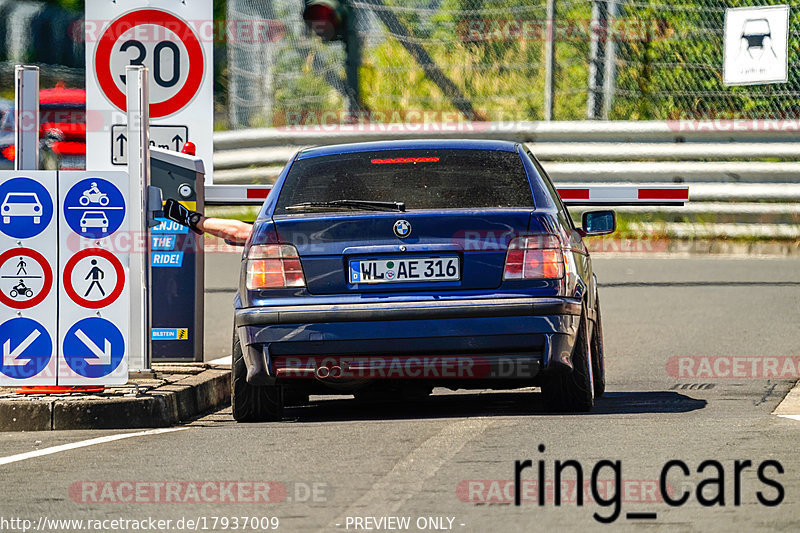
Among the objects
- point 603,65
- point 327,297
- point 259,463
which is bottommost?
point 259,463

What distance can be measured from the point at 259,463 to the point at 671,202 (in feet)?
15.3

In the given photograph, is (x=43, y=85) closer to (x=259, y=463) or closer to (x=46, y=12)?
(x=46, y=12)

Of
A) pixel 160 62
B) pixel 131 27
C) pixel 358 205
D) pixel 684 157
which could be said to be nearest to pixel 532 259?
pixel 358 205

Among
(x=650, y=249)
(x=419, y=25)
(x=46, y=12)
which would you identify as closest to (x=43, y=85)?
(x=46, y=12)

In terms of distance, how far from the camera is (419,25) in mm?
18281

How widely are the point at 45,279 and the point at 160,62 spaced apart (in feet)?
7.46

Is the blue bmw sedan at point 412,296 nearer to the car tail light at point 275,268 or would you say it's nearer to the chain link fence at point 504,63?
the car tail light at point 275,268

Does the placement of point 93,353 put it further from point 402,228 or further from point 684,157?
point 684,157

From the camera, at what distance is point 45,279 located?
8594mm

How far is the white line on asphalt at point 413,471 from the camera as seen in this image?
5762 mm

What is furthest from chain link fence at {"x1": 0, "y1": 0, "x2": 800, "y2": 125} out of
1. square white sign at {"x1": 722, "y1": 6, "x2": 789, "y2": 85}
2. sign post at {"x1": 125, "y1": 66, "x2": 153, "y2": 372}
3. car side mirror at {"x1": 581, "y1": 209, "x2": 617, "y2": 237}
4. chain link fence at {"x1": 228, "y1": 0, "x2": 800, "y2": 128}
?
car side mirror at {"x1": 581, "y1": 209, "x2": 617, "y2": 237}

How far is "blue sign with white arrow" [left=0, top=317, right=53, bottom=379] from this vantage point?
8562 millimetres

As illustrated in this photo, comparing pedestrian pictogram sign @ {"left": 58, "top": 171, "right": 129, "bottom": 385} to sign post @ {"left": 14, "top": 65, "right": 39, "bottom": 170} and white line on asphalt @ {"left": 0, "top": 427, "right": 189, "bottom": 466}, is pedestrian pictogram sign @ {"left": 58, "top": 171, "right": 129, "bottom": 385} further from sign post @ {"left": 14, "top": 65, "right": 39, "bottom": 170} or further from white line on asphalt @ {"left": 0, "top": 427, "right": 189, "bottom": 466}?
white line on asphalt @ {"left": 0, "top": 427, "right": 189, "bottom": 466}

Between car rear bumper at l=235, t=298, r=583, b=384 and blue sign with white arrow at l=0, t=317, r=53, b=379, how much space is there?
1.31 metres
